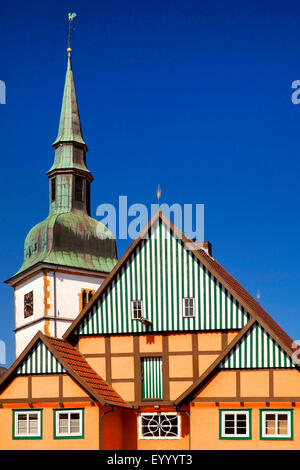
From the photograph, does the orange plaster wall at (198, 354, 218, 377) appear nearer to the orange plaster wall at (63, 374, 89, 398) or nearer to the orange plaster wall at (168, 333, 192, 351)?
the orange plaster wall at (168, 333, 192, 351)

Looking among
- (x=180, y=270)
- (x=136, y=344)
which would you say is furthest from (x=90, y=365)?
(x=180, y=270)

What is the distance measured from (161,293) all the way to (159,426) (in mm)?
5047

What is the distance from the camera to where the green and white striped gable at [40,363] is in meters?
37.4

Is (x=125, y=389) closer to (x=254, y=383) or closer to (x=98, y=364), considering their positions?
(x=98, y=364)

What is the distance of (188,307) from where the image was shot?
1540 inches

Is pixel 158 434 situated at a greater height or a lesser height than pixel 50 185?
lesser

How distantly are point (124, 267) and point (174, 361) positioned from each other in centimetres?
414

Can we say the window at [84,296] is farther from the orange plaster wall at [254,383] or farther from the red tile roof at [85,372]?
the orange plaster wall at [254,383]

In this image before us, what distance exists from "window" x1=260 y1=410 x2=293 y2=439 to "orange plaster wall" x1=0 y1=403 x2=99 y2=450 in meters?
5.96

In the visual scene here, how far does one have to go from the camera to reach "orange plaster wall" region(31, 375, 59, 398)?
1473 inches

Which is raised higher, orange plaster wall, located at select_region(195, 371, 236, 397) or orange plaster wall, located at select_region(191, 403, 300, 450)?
orange plaster wall, located at select_region(195, 371, 236, 397)

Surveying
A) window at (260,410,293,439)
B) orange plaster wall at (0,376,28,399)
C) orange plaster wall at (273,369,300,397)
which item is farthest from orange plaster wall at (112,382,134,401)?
orange plaster wall at (273,369,300,397)
